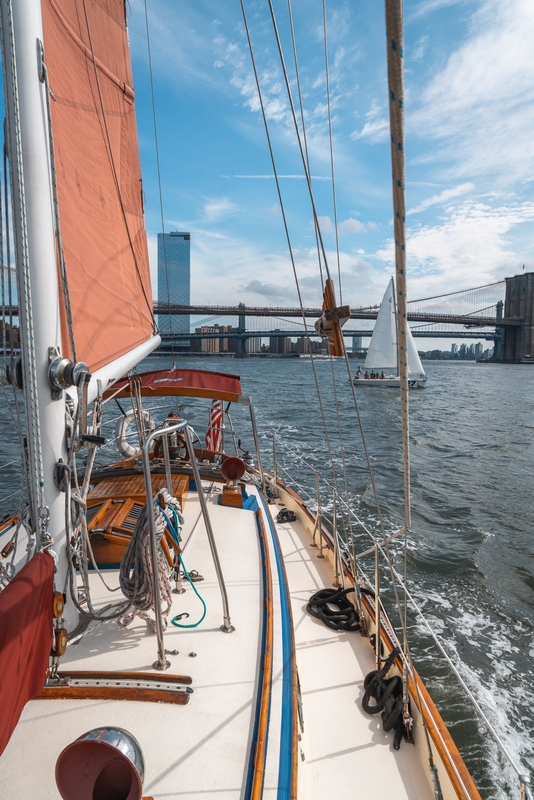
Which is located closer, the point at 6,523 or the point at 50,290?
the point at 50,290

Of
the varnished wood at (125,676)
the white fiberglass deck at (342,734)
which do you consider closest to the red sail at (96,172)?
the varnished wood at (125,676)

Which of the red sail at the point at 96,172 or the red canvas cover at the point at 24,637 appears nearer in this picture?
the red canvas cover at the point at 24,637

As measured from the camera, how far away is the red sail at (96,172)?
297 cm

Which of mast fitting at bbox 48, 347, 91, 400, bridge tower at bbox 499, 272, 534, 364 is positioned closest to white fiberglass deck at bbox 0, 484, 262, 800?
mast fitting at bbox 48, 347, 91, 400

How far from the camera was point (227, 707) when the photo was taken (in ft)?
7.42

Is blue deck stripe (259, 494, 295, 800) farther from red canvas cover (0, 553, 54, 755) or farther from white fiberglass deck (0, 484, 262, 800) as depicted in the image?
red canvas cover (0, 553, 54, 755)

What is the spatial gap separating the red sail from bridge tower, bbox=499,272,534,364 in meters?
86.4

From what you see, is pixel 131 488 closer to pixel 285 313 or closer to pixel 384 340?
pixel 384 340

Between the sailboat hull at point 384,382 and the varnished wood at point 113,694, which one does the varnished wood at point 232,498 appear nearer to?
the varnished wood at point 113,694

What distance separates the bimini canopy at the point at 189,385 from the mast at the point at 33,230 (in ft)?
11.8

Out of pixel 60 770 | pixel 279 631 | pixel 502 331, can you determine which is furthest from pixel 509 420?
pixel 502 331

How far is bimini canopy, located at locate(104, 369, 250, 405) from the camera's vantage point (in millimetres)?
5949

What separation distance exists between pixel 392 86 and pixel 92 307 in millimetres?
2430

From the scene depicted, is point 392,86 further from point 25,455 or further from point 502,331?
point 502,331
